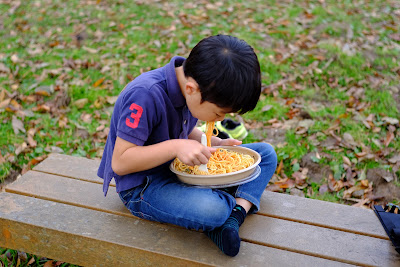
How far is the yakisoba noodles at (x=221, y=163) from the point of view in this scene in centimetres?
221

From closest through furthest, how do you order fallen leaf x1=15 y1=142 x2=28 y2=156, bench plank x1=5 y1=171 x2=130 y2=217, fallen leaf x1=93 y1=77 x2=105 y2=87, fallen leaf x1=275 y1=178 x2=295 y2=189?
bench plank x1=5 y1=171 x2=130 y2=217, fallen leaf x1=275 y1=178 x2=295 y2=189, fallen leaf x1=15 y1=142 x2=28 y2=156, fallen leaf x1=93 y1=77 x2=105 y2=87

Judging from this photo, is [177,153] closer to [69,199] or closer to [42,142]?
[69,199]

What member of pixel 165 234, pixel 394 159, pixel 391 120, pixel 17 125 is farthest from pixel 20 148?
pixel 391 120

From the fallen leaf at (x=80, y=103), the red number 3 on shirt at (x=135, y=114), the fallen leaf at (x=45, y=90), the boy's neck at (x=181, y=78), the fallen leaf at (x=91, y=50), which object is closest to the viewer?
the red number 3 on shirt at (x=135, y=114)

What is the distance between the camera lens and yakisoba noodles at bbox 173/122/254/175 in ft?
7.24

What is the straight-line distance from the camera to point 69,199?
2.39 meters

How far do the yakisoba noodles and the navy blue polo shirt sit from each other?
0.15 m

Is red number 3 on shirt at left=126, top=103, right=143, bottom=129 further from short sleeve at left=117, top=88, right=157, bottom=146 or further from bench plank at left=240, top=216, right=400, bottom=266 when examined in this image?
bench plank at left=240, top=216, right=400, bottom=266

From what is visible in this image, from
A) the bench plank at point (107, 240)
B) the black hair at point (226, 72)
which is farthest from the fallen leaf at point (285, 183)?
the black hair at point (226, 72)

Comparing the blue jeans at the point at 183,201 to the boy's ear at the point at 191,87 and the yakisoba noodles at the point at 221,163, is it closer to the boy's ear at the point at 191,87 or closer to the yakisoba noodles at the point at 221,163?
the yakisoba noodles at the point at 221,163

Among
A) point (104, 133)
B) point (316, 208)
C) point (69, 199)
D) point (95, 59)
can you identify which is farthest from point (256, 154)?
point (95, 59)

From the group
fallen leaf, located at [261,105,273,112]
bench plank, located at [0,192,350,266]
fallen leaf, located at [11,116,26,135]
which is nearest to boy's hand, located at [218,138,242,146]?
bench plank, located at [0,192,350,266]

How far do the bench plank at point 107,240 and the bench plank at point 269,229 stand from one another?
5cm

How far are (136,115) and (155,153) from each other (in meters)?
0.22
